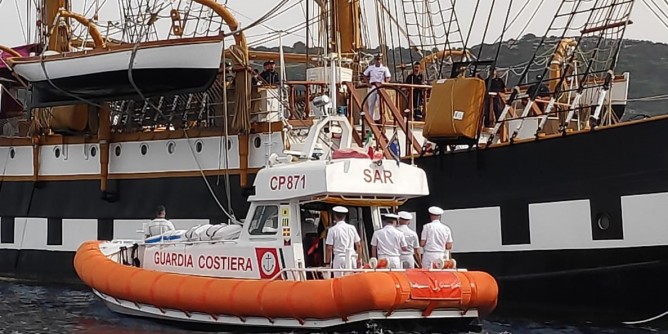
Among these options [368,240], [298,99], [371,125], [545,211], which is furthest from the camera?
[298,99]

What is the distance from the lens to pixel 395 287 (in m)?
12.0

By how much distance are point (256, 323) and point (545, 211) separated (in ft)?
16.3

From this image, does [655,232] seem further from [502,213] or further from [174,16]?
[174,16]

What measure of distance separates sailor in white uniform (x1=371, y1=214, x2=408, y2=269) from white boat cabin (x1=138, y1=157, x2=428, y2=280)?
525 mm

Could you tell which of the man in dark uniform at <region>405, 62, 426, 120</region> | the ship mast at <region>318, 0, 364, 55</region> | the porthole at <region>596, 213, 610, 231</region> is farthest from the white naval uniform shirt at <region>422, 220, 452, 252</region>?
the ship mast at <region>318, 0, 364, 55</region>

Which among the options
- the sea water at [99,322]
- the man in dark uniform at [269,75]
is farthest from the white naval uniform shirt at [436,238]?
the man in dark uniform at [269,75]

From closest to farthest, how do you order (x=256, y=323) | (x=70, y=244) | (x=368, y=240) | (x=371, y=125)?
(x=256, y=323), (x=368, y=240), (x=371, y=125), (x=70, y=244)

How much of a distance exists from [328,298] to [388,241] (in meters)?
1.38

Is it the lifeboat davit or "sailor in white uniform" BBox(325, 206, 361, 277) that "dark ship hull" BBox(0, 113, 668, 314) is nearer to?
the lifeboat davit

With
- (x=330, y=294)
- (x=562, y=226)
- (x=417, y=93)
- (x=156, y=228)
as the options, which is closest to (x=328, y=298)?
(x=330, y=294)

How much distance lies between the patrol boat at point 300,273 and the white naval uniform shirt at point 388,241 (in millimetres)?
306

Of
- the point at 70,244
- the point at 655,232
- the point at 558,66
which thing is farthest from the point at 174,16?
the point at 655,232

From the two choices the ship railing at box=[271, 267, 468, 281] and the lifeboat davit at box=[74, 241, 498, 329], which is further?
Answer: the ship railing at box=[271, 267, 468, 281]

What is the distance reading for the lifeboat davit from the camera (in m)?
12.0
